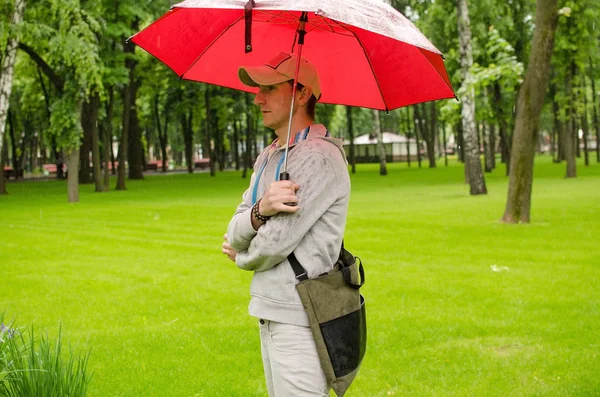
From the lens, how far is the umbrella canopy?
438cm

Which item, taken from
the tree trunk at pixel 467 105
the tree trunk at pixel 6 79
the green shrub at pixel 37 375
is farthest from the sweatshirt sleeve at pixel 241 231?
the tree trunk at pixel 467 105

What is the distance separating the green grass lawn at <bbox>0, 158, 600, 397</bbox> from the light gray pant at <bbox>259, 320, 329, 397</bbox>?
288 cm

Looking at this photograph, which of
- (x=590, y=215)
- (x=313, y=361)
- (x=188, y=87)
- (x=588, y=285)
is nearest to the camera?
(x=313, y=361)

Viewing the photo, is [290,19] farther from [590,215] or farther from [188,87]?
[188,87]

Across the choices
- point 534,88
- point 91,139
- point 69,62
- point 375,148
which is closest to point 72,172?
point 69,62

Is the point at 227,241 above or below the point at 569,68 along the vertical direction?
below

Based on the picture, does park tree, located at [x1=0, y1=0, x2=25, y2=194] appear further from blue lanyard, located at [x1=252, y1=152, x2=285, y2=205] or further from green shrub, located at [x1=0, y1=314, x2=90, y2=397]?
blue lanyard, located at [x1=252, y1=152, x2=285, y2=205]

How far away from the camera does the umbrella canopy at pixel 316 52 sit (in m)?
4.38

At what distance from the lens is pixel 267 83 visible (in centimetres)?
349

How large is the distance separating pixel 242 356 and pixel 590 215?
536 inches

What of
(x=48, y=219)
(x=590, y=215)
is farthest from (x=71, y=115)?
(x=590, y=215)

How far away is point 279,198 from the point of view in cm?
315

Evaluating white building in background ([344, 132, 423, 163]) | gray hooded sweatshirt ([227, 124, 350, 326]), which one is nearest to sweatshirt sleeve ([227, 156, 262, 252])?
gray hooded sweatshirt ([227, 124, 350, 326])

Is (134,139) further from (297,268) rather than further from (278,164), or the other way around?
(297,268)
